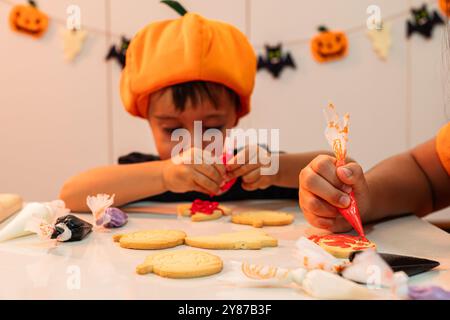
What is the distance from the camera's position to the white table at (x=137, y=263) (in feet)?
0.98

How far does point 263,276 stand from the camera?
1.03 feet

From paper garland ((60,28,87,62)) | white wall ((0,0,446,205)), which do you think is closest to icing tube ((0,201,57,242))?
white wall ((0,0,446,205))

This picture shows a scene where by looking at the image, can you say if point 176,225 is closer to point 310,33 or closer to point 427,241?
point 427,241

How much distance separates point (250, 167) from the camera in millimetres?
686

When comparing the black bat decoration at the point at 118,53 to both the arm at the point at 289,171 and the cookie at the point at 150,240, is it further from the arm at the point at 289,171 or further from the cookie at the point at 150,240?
the cookie at the point at 150,240

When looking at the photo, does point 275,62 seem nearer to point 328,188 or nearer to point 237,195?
point 237,195

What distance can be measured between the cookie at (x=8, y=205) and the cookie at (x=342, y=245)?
0.43m

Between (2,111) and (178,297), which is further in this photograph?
(2,111)

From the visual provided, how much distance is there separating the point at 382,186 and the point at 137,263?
1.19 ft

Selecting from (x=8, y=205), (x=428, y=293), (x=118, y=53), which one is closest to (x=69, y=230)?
(x=8, y=205)

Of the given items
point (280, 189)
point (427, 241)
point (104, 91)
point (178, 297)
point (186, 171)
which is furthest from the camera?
point (104, 91)

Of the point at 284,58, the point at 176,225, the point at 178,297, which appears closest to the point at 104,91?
the point at 284,58

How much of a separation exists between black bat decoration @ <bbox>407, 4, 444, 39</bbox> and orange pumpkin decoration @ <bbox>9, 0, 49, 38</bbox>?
1037 mm

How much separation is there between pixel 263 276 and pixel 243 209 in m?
0.37
